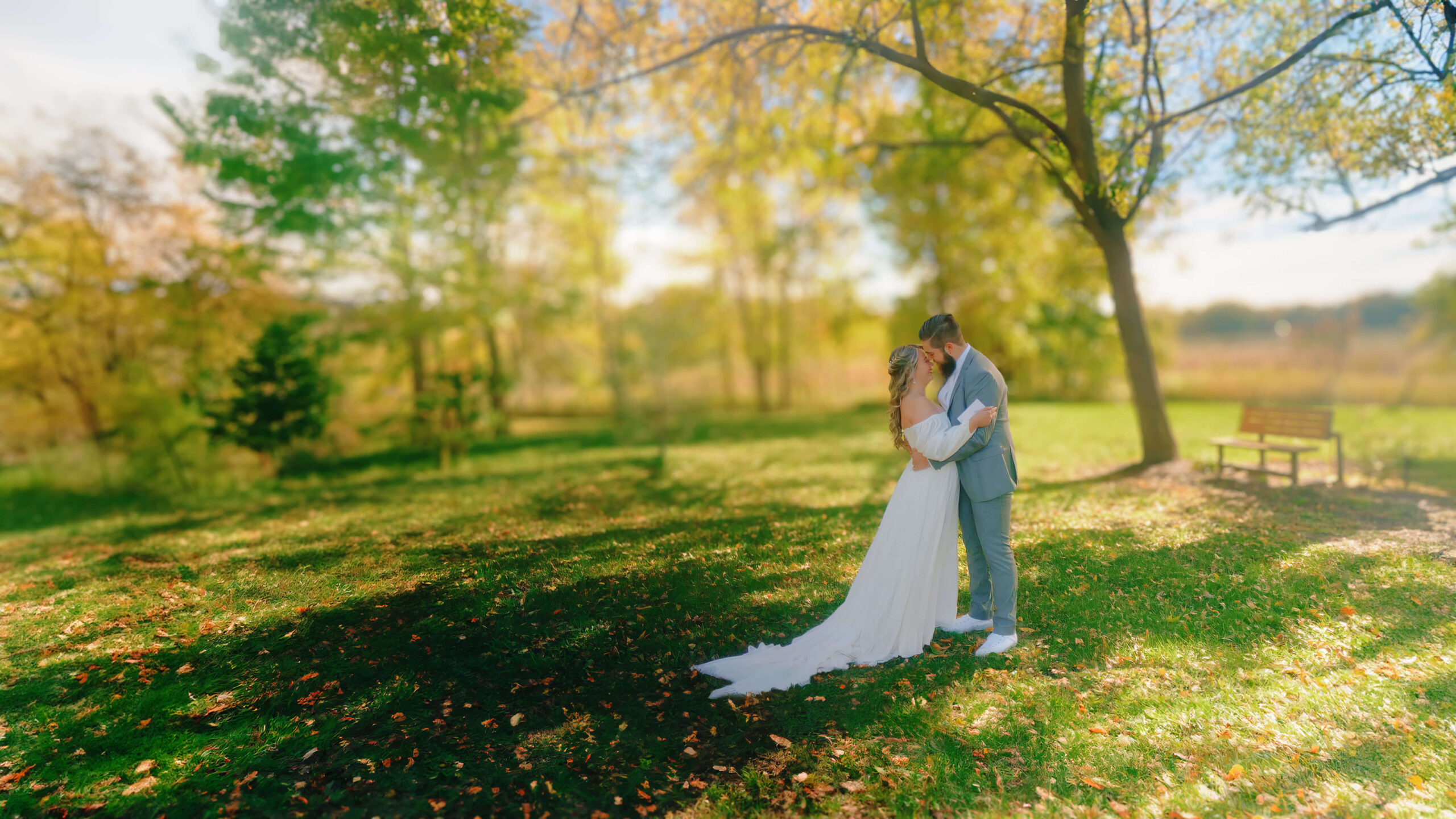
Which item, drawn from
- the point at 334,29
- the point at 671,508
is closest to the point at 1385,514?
the point at 671,508

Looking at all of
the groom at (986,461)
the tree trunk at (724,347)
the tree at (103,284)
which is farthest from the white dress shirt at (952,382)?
the tree trunk at (724,347)

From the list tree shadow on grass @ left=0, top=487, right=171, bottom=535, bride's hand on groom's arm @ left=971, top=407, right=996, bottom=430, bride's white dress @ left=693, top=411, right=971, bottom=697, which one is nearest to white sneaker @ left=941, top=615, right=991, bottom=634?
bride's white dress @ left=693, top=411, right=971, bottom=697

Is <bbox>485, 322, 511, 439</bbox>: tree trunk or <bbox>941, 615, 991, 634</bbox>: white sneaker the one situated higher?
<bbox>485, 322, 511, 439</bbox>: tree trunk

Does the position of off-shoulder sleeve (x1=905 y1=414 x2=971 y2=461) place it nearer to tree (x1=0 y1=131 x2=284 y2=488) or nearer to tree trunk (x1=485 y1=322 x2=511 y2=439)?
tree trunk (x1=485 y1=322 x2=511 y2=439)

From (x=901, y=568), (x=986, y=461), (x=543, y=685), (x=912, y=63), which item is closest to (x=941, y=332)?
(x=986, y=461)

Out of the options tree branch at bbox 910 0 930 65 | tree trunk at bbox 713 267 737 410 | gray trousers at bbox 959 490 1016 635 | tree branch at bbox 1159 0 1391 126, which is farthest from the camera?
tree trunk at bbox 713 267 737 410

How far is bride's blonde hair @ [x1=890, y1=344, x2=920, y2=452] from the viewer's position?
16.4 ft

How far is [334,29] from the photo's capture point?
30.9ft

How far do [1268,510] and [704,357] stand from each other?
25.6m

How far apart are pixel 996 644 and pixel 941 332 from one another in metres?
2.40

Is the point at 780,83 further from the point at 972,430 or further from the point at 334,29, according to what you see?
the point at 972,430

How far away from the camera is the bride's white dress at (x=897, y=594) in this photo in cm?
505

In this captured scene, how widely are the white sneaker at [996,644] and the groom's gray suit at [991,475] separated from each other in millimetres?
34

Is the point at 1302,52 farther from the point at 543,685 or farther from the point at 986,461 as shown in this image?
the point at 543,685
